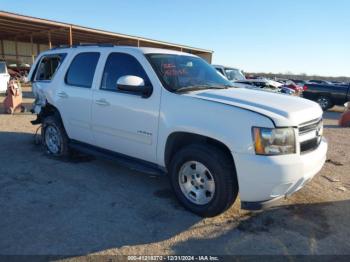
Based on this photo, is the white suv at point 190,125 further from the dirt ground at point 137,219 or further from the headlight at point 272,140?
the dirt ground at point 137,219

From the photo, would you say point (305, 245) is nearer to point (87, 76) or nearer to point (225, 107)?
point (225, 107)

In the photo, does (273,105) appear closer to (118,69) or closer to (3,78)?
(118,69)

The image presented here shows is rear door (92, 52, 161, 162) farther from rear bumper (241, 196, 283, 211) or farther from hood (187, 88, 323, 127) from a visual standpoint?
rear bumper (241, 196, 283, 211)

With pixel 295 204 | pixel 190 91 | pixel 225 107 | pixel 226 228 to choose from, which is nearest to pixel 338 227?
pixel 295 204

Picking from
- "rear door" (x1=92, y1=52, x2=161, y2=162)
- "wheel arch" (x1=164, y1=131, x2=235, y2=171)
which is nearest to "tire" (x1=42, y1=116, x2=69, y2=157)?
"rear door" (x1=92, y1=52, x2=161, y2=162)

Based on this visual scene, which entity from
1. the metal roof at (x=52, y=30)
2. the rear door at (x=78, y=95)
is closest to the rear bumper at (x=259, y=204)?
the rear door at (x=78, y=95)

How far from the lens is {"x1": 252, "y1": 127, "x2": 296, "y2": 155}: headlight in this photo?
306cm

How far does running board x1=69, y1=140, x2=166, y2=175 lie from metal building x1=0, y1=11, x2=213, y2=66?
9904mm

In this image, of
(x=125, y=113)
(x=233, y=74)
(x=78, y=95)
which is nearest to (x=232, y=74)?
(x=233, y=74)

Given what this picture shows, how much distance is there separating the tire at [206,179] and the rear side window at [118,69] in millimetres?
1196

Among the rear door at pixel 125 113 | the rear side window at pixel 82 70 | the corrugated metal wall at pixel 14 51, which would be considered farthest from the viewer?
the corrugated metal wall at pixel 14 51

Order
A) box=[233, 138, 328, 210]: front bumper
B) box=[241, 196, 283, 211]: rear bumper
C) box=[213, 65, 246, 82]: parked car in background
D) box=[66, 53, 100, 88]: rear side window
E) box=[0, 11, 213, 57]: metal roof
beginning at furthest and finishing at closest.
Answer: box=[0, 11, 213, 57]: metal roof, box=[213, 65, 246, 82]: parked car in background, box=[66, 53, 100, 88]: rear side window, box=[241, 196, 283, 211]: rear bumper, box=[233, 138, 328, 210]: front bumper

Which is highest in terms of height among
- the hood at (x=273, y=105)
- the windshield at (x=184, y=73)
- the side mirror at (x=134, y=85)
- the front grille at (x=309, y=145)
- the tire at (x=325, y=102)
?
the windshield at (x=184, y=73)

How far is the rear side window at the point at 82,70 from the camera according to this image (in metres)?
4.88
